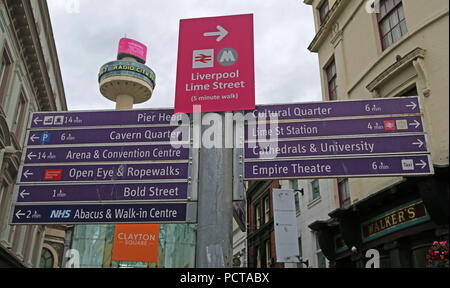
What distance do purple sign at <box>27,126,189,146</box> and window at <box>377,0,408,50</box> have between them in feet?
27.9

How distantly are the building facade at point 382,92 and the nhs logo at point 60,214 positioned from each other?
4877mm

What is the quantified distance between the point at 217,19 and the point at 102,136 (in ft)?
6.28

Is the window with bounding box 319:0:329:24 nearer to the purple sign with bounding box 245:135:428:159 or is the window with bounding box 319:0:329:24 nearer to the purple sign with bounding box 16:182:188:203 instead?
the purple sign with bounding box 245:135:428:159

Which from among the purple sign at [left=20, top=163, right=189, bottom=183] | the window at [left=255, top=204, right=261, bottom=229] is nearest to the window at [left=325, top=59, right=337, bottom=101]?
the purple sign at [left=20, top=163, right=189, bottom=183]

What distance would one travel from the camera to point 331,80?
16.0 metres

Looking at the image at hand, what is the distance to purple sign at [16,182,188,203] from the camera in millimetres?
4301

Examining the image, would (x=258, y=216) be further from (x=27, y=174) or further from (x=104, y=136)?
(x=27, y=174)

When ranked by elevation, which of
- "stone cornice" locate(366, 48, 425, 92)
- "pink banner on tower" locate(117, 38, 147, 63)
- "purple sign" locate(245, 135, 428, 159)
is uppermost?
"pink banner on tower" locate(117, 38, 147, 63)

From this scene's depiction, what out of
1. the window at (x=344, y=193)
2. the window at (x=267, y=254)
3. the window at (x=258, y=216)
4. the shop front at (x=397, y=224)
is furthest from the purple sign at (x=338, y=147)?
the window at (x=258, y=216)

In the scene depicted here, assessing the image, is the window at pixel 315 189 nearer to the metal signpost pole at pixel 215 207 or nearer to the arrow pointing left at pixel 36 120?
the metal signpost pole at pixel 215 207

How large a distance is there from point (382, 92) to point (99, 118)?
28.7 feet

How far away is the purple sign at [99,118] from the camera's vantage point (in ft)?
15.8

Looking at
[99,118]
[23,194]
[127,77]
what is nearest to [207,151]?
[99,118]
